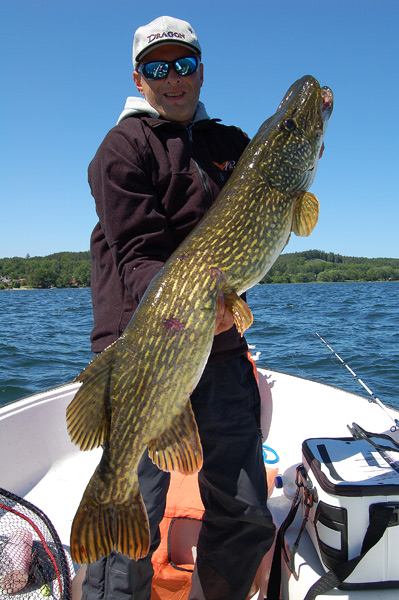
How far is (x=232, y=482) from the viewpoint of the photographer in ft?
7.25

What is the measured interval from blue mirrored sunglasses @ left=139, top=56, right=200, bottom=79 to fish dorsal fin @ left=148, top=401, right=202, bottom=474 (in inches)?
67.6

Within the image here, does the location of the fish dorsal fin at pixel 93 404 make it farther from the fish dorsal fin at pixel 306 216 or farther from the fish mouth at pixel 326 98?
the fish mouth at pixel 326 98

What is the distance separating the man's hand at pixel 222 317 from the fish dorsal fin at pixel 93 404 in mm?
500

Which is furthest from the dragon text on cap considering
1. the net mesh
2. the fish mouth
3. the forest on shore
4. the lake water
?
the forest on shore

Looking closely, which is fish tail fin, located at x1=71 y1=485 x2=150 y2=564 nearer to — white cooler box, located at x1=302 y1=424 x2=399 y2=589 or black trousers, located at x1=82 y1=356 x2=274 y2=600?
black trousers, located at x1=82 y1=356 x2=274 y2=600

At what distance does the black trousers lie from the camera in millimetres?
2188

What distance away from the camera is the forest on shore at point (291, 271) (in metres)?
63.9

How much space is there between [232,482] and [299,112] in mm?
1977

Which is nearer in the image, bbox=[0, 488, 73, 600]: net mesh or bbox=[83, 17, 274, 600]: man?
bbox=[83, 17, 274, 600]: man

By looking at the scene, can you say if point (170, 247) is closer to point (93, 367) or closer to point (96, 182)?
point (96, 182)

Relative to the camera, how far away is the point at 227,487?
7.24 feet

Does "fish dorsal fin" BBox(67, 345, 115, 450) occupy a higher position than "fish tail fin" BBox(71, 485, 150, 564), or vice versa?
"fish dorsal fin" BBox(67, 345, 115, 450)

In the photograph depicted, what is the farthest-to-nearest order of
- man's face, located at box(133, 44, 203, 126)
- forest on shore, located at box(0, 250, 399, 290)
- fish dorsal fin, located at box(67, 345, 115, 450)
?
forest on shore, located at box(0, 250, 399, 290), man's face, located at box(133, 44, 203, 126), fish dorsal fin, located at box(67, 345, 115, 450)

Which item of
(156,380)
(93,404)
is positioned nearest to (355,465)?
(156,380)
